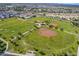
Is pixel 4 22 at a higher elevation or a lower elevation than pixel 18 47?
higher

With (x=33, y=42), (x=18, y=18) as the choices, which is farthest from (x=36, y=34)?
(x=18, y=18)

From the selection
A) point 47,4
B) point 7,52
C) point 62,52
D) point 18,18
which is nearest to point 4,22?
point 18,18

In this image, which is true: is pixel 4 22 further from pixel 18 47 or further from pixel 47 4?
pixel 47 4

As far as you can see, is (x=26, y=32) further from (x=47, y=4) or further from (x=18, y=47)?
(x=47, y=4)

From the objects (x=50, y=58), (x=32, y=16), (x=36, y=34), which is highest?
(x=32, y=16)

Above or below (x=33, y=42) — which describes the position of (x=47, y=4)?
above

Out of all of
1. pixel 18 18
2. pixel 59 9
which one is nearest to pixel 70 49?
pixel 59 9
